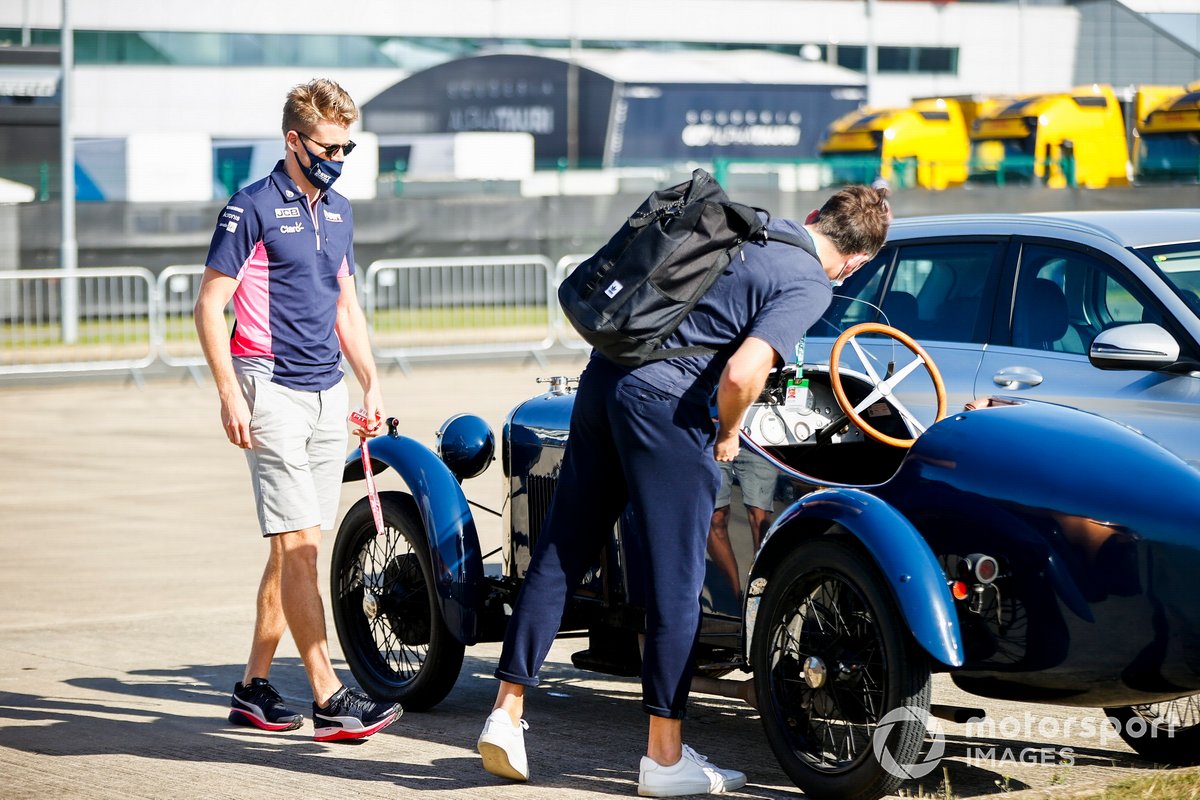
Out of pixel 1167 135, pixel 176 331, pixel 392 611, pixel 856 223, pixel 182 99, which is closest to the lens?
pixel 856 223

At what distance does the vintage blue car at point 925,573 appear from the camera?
4.05 meters

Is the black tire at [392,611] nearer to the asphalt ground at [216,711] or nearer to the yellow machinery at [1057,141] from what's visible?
the asphalt ground at [216,711]

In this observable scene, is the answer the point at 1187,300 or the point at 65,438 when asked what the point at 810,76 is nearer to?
the point at 65,438

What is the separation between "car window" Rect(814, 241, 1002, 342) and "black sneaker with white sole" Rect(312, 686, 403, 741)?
8.56 ft

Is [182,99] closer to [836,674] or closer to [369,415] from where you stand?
[369,415]

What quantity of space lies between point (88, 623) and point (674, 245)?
4090 millimetres

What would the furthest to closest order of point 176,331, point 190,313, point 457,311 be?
point 190,313 → point 457,311 → point 176,331

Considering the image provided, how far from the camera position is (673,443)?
4453 millimetres

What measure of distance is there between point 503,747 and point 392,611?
4.42 ft

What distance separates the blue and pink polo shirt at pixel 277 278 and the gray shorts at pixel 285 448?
51 millimetres

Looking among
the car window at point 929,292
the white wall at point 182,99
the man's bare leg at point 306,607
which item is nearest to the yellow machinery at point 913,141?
the white wall at point 182,99

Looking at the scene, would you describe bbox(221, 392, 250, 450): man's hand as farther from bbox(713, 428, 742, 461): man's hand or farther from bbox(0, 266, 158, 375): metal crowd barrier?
bbox(0, 266, 158, 375): metal crowd barrier

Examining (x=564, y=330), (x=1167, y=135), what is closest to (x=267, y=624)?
(x=564, y=330)

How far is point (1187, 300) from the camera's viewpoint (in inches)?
246
